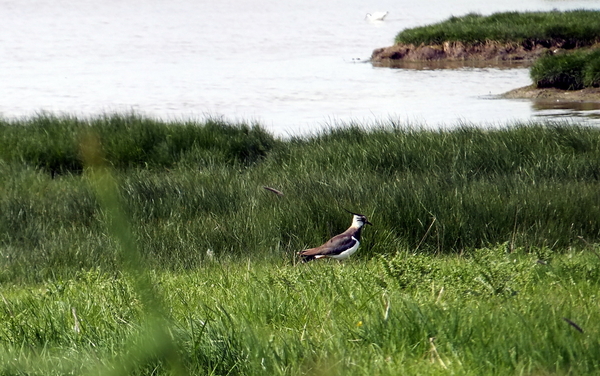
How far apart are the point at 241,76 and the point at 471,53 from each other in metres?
8.55

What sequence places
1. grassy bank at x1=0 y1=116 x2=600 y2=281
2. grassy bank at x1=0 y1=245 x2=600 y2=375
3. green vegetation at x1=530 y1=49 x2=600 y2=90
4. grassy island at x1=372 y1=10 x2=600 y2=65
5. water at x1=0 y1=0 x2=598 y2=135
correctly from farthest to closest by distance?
grassy island at x1=372 y1=10 x2=600 y2=65, green vegetation at x1=530 y1=49 x2=600 y2=90, water at x1=0 y1=0 x2=598 y2=135, grassy bank at x1=0 y1=116 x2=600 y2=281, grassy bank at x1=0 y1=245 x2=600 y2=375

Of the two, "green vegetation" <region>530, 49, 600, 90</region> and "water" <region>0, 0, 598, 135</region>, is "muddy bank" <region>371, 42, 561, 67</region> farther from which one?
"green vegetation" <region>530, 49, 600, 90</region>

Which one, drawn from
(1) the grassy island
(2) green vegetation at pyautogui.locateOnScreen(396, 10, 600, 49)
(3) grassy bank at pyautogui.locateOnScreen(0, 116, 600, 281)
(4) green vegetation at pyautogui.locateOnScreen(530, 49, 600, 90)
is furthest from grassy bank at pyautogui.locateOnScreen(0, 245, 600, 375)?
(2) green vegetation at pyautogui.locateOnScreen(396, 10, 600, 49)

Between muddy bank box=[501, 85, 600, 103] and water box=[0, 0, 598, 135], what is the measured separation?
60 centimetres

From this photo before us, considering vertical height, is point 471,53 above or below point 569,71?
below

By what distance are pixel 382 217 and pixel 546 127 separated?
4879mm

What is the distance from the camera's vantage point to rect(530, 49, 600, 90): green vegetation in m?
20.1

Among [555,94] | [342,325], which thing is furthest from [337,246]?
[555,94]

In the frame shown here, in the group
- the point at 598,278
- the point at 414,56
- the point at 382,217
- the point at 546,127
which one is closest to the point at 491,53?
the point at 414,56

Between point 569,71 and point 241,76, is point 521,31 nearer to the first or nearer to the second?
point 569,71

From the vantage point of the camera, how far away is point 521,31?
30.2m

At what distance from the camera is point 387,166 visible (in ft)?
31.8

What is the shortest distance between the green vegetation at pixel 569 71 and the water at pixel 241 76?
135 centimetres

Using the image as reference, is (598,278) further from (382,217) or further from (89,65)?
(89,65)
